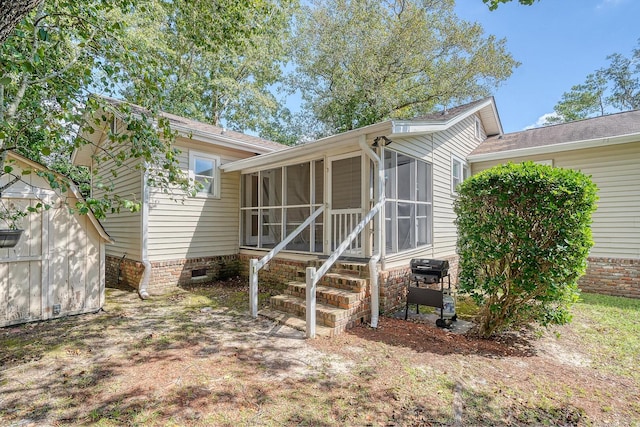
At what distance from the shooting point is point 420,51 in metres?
16.0

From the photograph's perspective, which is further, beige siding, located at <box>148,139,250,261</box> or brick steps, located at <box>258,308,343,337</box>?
beige siding, located at <box>148,139,250,261</box>

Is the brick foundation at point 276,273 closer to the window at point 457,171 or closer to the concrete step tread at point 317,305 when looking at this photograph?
the concrete step tread at point 317,305

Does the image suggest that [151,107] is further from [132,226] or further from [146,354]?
[132,226]

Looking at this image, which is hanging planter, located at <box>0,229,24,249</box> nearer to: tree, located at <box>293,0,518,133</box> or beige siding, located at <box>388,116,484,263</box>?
beige siding, located at <box>388,116,484,263</box>

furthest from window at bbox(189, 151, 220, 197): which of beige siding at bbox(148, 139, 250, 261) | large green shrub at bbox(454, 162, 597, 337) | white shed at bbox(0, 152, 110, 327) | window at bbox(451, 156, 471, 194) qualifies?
window at bbox(451, 156, 471, 194)

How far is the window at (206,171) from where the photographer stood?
810 centimetres

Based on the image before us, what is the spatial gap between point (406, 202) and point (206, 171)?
5492 millimetres

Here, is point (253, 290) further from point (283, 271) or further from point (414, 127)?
point (414, 127)

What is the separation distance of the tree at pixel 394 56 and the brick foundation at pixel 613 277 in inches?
454

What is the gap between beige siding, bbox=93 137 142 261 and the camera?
7499mm

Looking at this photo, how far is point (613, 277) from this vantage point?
7.72 metres

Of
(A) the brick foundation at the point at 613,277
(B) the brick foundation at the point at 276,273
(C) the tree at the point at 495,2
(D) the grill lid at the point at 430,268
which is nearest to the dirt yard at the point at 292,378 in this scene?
(D) the grill lid at the point at 430,268

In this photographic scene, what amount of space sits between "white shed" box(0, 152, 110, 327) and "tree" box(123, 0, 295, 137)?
454cm

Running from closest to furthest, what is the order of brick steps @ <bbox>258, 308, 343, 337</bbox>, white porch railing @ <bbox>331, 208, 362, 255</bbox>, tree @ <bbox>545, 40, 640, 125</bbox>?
1. brick steps @ <bbox>258, 308, 343, 337</bbox>
2. white porch railing @ <bbox>331, 208, 362, 255</bbox>
3. tree @ <bbox>545, 40, 640, 125</bbox>
